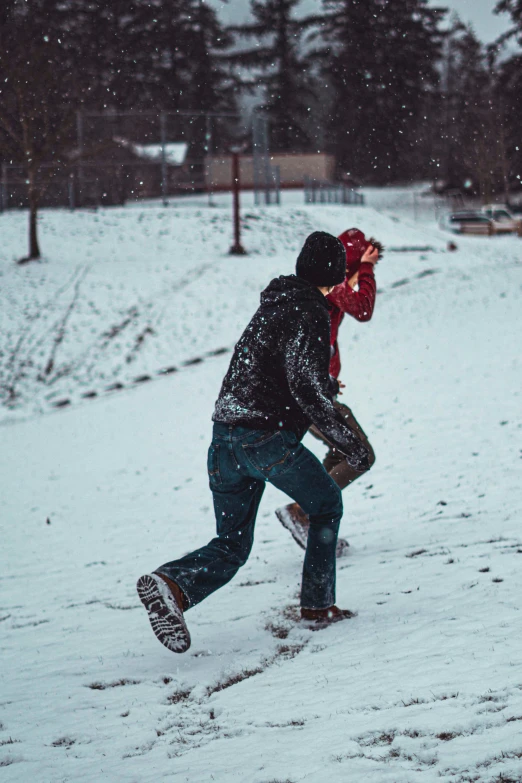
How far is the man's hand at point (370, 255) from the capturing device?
14.3ft

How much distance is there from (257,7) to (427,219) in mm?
15346

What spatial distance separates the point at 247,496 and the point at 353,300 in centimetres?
130

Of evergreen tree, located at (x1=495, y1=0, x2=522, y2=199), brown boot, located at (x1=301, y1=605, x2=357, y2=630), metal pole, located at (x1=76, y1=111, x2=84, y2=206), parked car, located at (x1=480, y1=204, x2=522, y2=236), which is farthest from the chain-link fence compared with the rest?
brown boot, located at (x1=301, y1=605, x2=357, y2=630)

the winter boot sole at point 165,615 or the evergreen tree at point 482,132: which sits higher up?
the evergreen tree at point 482,132

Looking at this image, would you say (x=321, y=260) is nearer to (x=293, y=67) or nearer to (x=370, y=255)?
(x=370, y=255)

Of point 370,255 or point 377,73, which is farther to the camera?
point 377,73

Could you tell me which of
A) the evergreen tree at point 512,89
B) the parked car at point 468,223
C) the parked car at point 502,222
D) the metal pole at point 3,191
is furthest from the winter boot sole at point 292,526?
the parked car at point 502,222

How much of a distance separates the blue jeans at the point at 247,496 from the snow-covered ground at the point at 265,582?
426 millimetres

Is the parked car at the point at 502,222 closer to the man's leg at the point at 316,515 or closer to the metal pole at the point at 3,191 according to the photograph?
the metal pole at the point at 3,191

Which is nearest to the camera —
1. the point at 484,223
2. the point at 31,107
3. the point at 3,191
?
the point at 31,107

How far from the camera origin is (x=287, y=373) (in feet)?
10.8

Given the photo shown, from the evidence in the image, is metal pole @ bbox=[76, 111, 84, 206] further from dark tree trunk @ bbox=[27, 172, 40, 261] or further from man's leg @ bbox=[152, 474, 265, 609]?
man's leg @ bbox=[152, 474, 265, 609]

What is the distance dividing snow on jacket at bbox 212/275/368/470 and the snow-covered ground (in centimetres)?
97

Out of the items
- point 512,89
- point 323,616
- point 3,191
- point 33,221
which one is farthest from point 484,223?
point 323,616
